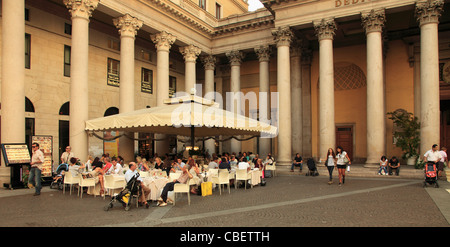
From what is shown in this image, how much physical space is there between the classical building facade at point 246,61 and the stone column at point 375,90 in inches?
2.2

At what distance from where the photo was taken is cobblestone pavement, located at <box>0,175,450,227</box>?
7.35 m

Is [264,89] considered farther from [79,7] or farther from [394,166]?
[79,7]

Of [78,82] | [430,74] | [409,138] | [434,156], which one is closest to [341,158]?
[434,156]

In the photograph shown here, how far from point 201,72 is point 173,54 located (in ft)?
13.5

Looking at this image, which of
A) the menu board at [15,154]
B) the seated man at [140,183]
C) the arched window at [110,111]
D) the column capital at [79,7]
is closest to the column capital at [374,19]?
the column capital at [79,7]

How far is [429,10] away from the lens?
16.4 m

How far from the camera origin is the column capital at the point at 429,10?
16250 mm

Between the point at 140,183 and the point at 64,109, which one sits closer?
the point at 140,183

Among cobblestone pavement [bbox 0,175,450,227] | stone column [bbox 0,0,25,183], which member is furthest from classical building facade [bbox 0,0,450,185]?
cobblestone pavement [bbox 0,175,450,227]

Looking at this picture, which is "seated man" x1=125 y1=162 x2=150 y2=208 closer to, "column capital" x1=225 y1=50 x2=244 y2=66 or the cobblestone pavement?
the cobblestone pavement

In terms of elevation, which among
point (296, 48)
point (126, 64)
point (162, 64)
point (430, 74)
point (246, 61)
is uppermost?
point (246, 61)

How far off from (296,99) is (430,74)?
891 centimetres

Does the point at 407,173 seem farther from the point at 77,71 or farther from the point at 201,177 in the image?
the point at 77,71

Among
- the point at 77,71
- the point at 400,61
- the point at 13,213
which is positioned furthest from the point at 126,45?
the point at 400,61
